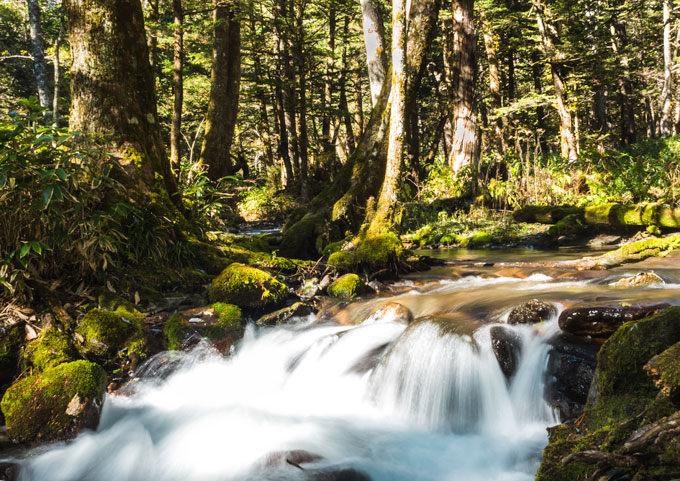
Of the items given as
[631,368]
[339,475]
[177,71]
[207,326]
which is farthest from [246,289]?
[177,71]

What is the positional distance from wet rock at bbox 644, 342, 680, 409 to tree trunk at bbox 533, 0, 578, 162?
1429 centimetres

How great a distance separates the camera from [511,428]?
3666mm

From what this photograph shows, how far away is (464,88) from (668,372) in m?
13.0

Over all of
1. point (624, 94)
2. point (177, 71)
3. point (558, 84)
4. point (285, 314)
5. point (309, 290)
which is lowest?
point (285, 314)

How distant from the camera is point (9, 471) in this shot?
325 cm

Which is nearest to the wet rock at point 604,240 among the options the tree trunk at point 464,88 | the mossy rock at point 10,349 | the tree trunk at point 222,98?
the tree trunk at point 464,88

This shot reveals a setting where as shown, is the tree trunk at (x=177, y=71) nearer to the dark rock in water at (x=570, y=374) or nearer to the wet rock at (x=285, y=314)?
the wet rock at (x=285, y=314)

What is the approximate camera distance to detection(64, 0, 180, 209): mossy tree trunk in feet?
20.1

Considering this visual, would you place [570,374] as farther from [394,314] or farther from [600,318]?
[394,314]

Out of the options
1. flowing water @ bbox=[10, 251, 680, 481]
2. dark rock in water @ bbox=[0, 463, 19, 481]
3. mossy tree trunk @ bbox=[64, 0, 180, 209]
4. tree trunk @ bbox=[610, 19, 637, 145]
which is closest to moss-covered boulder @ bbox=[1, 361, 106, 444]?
flowing water @ bbox=[10, 251, 680, 481]

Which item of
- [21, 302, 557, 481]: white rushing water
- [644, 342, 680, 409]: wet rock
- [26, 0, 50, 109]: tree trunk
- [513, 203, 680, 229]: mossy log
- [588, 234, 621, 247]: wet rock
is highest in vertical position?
[26, 0, 50, 109]: tree trunk

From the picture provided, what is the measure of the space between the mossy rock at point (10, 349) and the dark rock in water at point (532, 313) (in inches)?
181

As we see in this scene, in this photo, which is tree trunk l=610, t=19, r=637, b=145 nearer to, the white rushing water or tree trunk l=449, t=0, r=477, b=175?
tree trunk l=449, t=0, r=477, b=175

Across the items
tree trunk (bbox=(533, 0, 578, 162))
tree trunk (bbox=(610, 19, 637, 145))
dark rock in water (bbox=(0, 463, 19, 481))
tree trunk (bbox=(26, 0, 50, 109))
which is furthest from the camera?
tree trunk (bbox=(610, 19, 637, 145))
